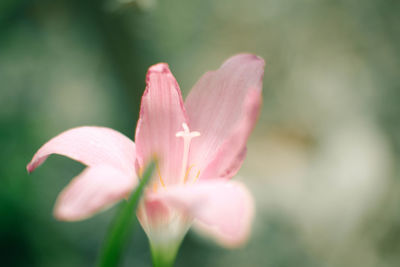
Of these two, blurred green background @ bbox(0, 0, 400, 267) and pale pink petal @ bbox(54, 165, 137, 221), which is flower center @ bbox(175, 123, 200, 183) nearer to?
pale pink petal @ bbox(54, 165, 137, 221)

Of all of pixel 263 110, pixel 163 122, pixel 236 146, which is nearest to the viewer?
pixel 236 146

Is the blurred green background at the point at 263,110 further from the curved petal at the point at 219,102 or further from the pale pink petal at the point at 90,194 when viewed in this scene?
the pale pink petal at the point at 90,194

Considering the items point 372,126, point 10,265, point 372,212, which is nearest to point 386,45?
point 372,126

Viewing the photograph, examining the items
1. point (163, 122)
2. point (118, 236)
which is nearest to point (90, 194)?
point (118, 236)

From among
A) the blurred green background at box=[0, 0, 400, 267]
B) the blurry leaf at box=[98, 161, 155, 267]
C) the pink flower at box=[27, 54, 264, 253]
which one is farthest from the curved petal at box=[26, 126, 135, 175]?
the blurred green background at box=[0, 0, 400, 267]

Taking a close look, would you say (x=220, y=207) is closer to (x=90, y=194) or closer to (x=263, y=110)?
(x=90, y=194)

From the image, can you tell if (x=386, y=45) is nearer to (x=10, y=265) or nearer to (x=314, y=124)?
(x=314, y=124)
